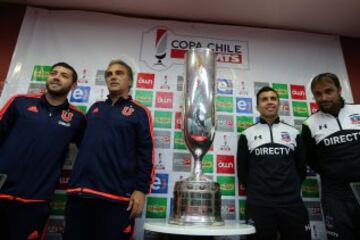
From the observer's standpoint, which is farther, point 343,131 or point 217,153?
point 217,153

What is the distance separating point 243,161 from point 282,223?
1.02 feet

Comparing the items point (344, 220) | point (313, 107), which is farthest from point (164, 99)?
point (344, 220)

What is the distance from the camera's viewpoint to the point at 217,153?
1.47 metres

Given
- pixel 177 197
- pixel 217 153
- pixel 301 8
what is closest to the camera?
pixel 177 197

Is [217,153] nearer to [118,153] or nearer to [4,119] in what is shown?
[118,153]

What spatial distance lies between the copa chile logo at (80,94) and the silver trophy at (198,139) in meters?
0.66

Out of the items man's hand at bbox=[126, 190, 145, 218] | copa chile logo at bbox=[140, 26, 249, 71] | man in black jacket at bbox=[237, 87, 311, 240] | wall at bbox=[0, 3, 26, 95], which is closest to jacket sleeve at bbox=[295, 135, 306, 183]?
man in black jacket at bbox=[237, 87, 311, 240]

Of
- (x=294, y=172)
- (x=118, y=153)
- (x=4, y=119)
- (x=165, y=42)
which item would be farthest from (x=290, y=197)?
(x=4, y=119)

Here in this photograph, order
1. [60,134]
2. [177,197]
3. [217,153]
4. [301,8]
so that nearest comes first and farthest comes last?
[177,197]
[60,134]
[217,153]
[301,8]

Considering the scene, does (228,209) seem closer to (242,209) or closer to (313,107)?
(242,209)

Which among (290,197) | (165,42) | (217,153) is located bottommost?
(290,197)

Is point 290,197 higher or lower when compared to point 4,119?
lower

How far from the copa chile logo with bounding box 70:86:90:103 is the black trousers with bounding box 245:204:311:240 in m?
1.02

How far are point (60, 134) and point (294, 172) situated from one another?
3.34ft
